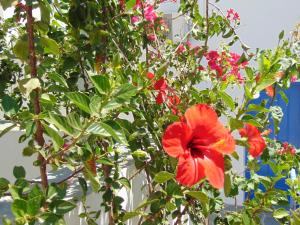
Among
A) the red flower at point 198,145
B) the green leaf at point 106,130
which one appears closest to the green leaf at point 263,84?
the red flower at point 198,145

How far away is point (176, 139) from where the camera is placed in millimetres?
931

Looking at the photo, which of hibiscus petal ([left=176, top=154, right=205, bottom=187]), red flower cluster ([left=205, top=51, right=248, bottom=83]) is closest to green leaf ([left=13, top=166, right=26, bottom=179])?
hibiscus petal ([left=176, top=154, right=205, bottom=187])

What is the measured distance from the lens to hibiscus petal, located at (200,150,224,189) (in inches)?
36.1

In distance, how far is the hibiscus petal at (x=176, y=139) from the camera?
91 centimetres

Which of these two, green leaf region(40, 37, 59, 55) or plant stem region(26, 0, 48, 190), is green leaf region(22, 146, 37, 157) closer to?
plant stem region(26, 0, 48, 190)

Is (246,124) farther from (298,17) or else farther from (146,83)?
(298,17)

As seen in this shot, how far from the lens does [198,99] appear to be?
1.34 m

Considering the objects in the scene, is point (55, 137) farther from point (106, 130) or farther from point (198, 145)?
point (198, 145)

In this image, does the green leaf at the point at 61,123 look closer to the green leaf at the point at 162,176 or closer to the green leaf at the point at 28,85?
the green leaf at the point at 28,85

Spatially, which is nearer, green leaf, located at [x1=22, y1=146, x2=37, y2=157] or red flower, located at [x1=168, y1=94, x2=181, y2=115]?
green leaf, located at [x1=22, y1=146, x2=37, y2=157]

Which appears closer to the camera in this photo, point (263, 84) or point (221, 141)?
point (221, 141)

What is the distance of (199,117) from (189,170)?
0.13m

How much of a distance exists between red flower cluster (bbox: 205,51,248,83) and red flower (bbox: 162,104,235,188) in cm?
124

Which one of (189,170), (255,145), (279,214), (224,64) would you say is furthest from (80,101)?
(224,64)
